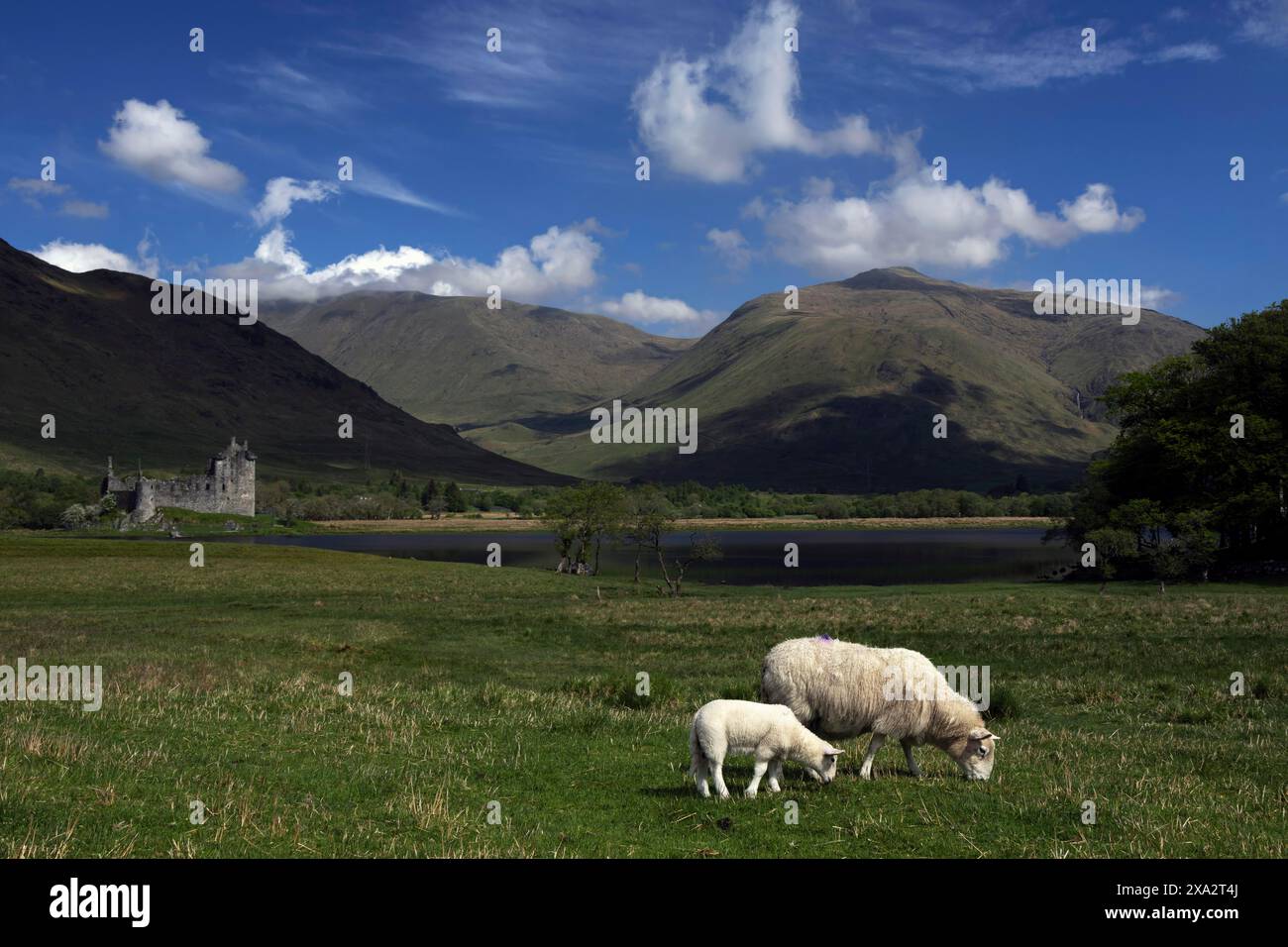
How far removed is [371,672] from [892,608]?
31.3 m

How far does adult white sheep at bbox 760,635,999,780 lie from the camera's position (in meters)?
14.1

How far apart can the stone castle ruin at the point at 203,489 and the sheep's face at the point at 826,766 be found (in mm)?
179169

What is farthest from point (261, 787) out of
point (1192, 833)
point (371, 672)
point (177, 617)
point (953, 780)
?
point (177, 617)

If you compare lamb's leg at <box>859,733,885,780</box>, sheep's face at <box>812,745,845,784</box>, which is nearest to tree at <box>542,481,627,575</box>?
lamb's leg at <box>859,733,885,780</box>

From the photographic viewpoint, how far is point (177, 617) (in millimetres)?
43781

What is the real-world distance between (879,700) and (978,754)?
5.18ft

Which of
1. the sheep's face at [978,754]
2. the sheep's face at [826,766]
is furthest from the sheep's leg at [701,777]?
the sheep's face at [978,754]

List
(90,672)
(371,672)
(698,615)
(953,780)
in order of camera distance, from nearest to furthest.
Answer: (953,780)
(90,672)
(371,672)
(698,615)

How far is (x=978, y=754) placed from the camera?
13914 mm
